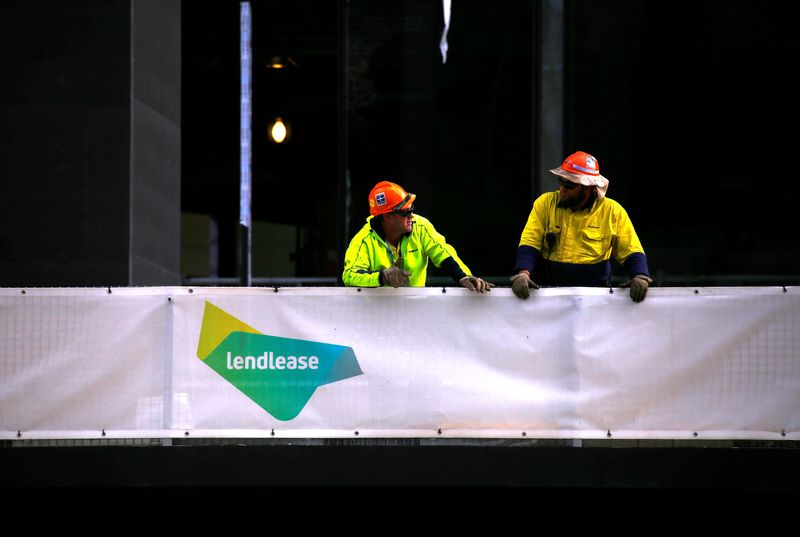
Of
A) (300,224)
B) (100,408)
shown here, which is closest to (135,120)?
(300,224)

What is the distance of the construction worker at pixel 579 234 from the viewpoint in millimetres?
7906

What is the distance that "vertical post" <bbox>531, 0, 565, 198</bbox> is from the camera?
46.6 ft

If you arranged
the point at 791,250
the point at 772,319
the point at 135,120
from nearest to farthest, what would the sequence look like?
1. the point at 772,319
2. the point at 135,120
3. the point at 791,250

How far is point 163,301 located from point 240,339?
0.61 metres

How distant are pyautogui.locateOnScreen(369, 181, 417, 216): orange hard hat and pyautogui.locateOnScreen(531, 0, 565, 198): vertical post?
21.1ft

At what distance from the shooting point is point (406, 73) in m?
14.4

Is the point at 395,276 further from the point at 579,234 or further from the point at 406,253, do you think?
the point at 579,234

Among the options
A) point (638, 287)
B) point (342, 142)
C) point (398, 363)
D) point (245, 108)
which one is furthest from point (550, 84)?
point (398, 363)

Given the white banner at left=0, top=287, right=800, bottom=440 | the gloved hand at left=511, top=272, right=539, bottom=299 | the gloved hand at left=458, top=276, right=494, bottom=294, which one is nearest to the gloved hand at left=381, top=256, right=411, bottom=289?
the white banner at left=0, top=287, right=800, bottom=440

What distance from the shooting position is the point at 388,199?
7977mm

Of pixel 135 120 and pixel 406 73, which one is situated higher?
pixel 406 73

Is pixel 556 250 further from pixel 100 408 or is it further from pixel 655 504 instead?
pixel 100 408

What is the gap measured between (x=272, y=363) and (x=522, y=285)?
5.84ft

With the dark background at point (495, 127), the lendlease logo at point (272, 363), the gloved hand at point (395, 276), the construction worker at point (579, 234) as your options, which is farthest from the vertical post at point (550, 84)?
the lendlease logo at point (272, 363)
